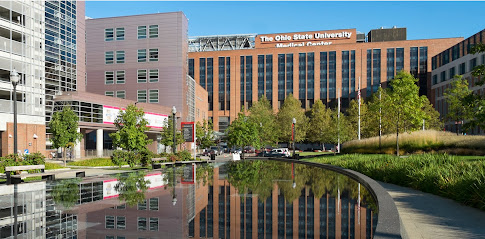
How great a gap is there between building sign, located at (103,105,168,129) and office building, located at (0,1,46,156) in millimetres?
11005

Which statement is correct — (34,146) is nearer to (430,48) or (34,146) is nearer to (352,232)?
(352,232)

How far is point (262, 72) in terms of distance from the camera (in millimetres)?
108375

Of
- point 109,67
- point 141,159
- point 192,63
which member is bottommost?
point 141,159

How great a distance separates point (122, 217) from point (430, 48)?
104 meters

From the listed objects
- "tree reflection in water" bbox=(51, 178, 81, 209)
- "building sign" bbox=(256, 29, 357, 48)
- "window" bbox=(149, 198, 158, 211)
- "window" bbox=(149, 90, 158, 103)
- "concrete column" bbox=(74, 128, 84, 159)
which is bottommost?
"concrete column" bbox=(74, 128, 84, 159)

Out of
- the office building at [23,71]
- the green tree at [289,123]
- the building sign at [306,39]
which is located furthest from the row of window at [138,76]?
the building sign at [306,39]

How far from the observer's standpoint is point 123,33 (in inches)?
2424

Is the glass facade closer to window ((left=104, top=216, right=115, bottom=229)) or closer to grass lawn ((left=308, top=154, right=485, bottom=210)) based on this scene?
grass lawn ((left=308, top=154, right=485, bottom=210))

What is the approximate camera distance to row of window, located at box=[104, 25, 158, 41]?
60844 mm

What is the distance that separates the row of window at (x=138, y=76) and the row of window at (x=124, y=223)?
5398cm

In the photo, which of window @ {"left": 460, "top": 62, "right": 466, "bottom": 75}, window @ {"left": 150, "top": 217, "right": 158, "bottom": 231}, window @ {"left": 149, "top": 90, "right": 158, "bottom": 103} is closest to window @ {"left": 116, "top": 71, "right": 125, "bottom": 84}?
window @ {"left": 149, "top": 90, "right": 158, "bottom": 103}

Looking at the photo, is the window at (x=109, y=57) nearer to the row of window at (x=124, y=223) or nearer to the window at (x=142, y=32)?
the window at (x=142, y=32)

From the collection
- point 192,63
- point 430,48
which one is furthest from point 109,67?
point 430,48

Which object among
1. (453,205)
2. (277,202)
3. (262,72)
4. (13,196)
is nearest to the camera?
(453,205)
